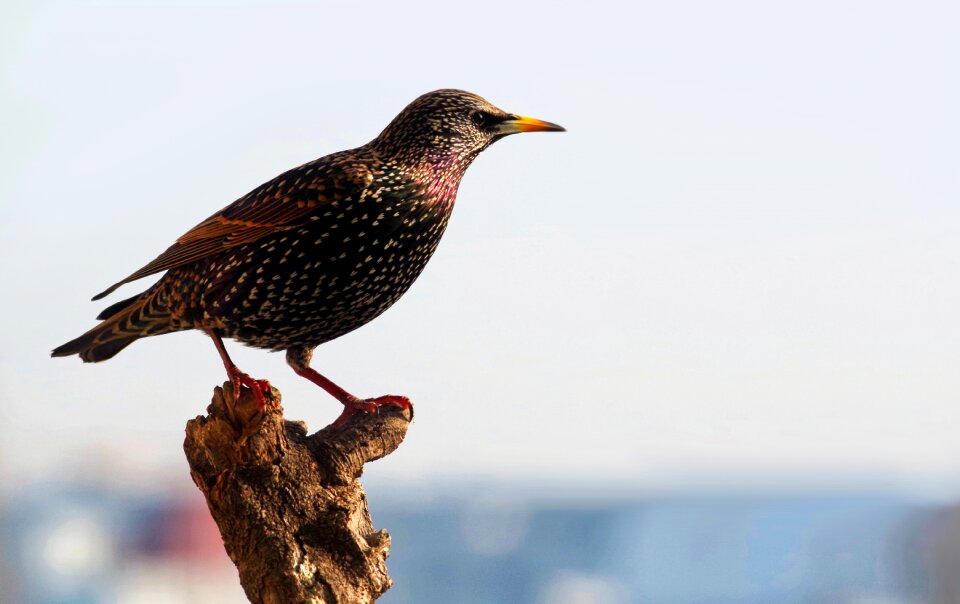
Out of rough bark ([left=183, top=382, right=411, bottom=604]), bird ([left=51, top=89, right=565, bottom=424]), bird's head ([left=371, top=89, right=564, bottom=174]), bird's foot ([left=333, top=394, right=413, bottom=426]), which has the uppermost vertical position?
bird's head ([left=371, top=89, right=564, bottom=174])

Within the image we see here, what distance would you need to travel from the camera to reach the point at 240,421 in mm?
3311

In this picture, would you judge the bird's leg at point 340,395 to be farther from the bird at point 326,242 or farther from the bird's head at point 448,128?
the bird's head at point 448,128

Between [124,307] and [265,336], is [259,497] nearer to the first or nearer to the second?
[265,336]

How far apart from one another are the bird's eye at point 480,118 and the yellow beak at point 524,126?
6cm

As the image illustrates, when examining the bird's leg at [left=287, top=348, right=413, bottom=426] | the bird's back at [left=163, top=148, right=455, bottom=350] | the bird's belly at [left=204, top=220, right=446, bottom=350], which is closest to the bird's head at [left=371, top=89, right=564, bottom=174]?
the bird's back at [left=163, top=148, right=455, bottom=350]

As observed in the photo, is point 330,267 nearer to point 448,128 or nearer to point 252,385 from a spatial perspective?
point 252,385

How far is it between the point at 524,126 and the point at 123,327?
5.48 ft

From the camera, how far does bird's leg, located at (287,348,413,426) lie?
13.3 feet

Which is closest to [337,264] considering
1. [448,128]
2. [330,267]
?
[330,267]

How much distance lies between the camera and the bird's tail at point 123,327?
13.0 feet

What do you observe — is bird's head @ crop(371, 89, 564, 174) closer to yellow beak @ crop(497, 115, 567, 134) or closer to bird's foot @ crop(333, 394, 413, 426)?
yellow beak @ crop(497, 115, 567, 134)

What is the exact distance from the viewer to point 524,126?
3900 millimetres

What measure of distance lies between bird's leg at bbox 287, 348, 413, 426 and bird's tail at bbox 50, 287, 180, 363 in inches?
18.4

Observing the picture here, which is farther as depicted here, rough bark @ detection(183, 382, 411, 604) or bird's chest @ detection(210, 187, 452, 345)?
bird's chest @ detection(210, 187, 452, 345)
